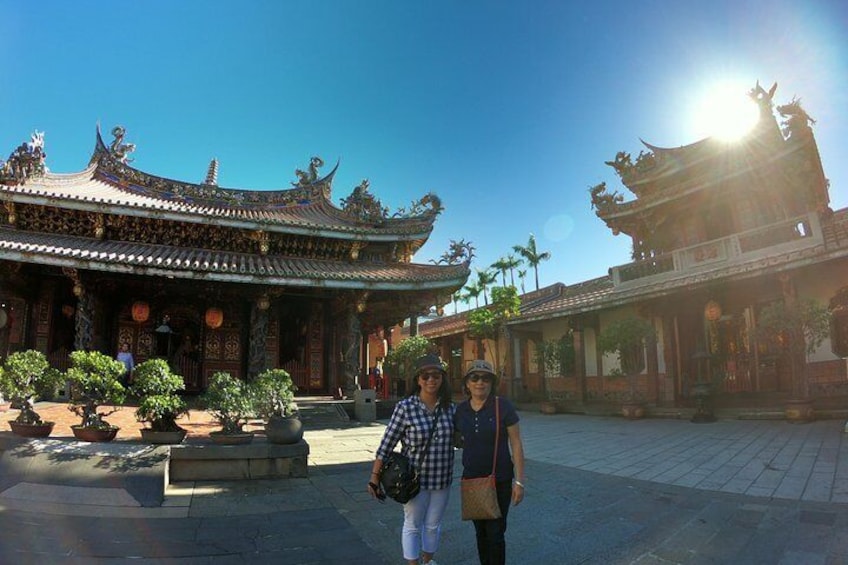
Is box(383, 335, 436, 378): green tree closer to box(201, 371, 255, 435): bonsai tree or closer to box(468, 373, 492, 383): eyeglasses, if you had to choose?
box(201, 371, 255, 435): bonsai tree

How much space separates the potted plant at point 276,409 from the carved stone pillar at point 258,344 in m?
4.39

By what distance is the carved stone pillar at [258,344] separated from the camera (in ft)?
36.7

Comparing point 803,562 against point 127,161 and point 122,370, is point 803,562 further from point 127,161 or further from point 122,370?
point 127,161

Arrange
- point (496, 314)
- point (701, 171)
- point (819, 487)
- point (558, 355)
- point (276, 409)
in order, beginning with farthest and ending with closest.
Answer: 1. point (496, 314)
2. point (558, 355)
3. point (701, 171)
4. point (276, 409)
5. point (819, 487)

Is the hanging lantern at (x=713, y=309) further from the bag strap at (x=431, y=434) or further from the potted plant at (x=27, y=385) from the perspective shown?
the potted plant at (x=27, y=385)

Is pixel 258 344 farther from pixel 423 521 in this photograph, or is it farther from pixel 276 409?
Result: pixel 423 521

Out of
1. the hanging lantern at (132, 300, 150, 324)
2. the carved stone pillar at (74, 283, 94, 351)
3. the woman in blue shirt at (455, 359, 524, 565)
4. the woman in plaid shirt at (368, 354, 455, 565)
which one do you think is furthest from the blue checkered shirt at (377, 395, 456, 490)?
the hanging lantern at (132, 300, 150, 324)

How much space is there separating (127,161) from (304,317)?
7407mm

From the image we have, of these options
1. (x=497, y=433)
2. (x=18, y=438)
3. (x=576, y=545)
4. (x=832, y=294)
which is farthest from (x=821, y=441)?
(x=18, y=438)

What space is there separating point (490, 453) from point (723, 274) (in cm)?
1084

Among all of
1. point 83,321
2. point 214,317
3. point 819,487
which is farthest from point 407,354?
point 819,487

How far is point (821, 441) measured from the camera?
24.6 ft

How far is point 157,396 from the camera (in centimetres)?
591

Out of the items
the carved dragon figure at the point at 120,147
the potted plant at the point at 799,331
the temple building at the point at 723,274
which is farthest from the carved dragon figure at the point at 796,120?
the carved dragon figure at the point at 120,147
